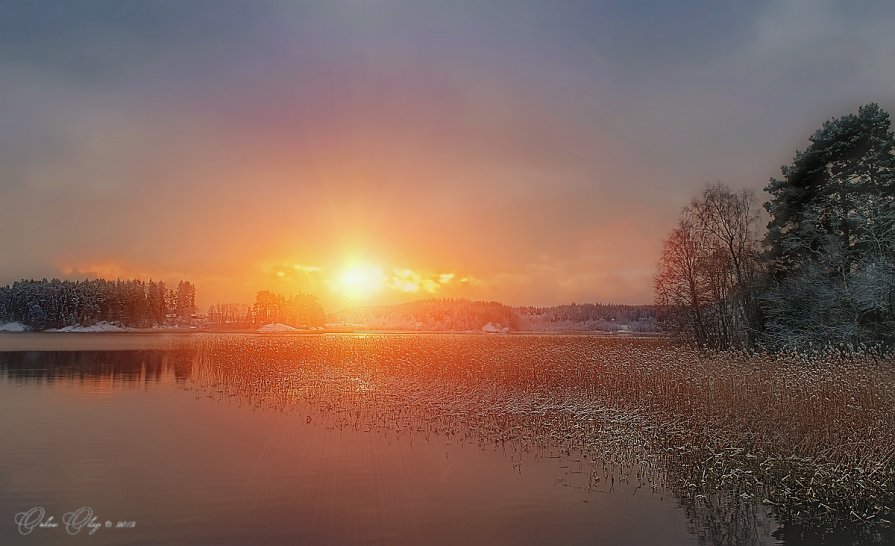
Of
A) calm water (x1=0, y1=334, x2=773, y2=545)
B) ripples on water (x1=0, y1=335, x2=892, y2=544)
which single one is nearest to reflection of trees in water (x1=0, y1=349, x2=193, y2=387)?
ripples on water (x1=0, y1=335, x2=892, y2=544)

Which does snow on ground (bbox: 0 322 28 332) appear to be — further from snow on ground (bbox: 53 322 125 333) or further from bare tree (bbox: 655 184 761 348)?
bare tree (bbox: 655 184 761 348)

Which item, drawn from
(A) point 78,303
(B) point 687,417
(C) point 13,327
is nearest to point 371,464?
(B) point 687,417

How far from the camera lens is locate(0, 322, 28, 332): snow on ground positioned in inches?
5074

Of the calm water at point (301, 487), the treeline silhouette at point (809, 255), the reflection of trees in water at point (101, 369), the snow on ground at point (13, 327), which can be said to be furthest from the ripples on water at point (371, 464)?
the snow on ground at point (13, 327)

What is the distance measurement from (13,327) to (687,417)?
163174mm

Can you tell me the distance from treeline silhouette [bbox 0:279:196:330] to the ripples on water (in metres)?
121

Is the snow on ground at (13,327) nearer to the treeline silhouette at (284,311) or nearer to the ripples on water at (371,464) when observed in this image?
the treeline silhouette at (284,311)

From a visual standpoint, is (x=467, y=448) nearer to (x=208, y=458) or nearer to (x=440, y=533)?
(x=440, y=533)

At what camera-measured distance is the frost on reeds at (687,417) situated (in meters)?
9.63

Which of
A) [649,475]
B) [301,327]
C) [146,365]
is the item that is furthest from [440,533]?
[301,327]

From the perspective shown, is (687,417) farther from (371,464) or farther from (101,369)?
(101,369)

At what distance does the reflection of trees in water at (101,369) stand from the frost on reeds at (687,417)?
21.5 ft

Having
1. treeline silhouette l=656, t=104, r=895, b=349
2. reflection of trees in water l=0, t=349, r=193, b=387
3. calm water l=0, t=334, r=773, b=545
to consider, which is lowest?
calm water l=0, t=334, r=773, b=545

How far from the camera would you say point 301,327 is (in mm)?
180250
